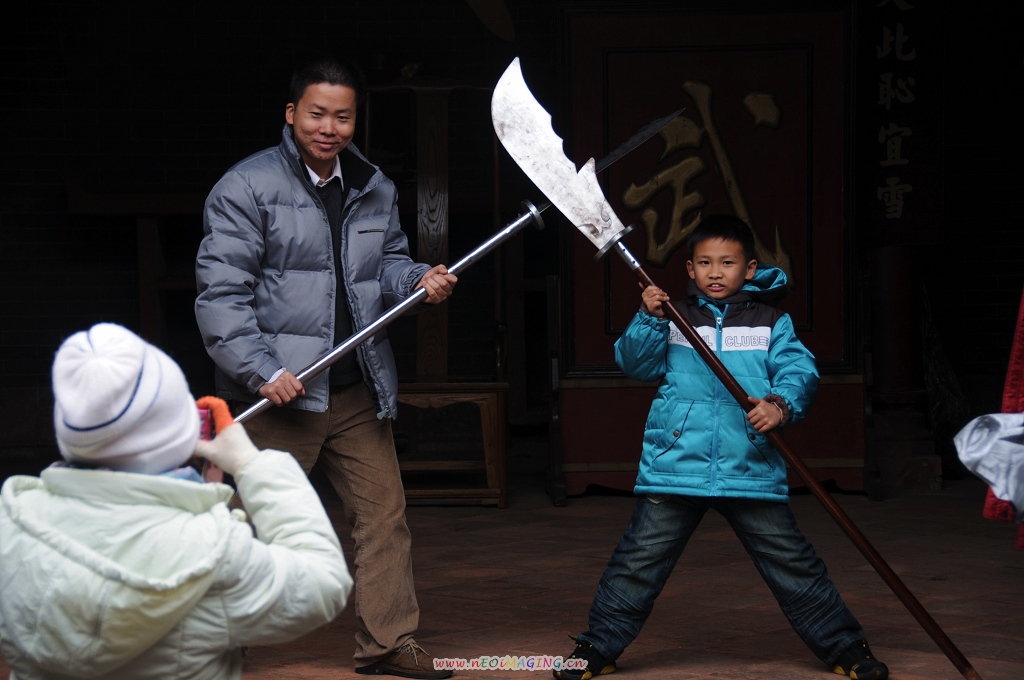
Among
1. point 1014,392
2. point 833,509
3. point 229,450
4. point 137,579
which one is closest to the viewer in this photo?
point 137,579

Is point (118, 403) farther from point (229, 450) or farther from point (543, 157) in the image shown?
point (543, 157)

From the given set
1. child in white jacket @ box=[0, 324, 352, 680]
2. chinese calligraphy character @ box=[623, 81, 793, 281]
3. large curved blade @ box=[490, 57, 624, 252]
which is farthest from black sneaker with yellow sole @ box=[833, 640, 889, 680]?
chinese calligraphy character @ box=[623, 81, 793, 281]

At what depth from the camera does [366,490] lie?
3.40 metres

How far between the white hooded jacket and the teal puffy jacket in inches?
64.4

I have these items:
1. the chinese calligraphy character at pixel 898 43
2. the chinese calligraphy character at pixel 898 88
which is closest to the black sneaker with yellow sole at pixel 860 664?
the chinese calligraphy character at pixel 898 88

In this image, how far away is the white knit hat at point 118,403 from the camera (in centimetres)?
162

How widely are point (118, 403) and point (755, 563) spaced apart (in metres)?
2.06

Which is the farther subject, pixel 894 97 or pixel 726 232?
pixel 894 97

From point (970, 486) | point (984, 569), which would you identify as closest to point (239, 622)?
point (984, 569)

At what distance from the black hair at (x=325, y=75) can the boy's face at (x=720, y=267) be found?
100 centimetres

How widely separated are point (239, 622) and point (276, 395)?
127 centimetres

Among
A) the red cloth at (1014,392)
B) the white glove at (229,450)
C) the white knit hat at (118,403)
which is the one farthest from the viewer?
the red cloth at (1014,392)

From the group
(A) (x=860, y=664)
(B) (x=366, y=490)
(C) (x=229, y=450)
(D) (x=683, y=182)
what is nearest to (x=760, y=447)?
(A) (x=860, y=664)

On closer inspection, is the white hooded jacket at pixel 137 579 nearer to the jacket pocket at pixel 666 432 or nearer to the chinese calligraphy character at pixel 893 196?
the jacket pocket at pixel 666 432
